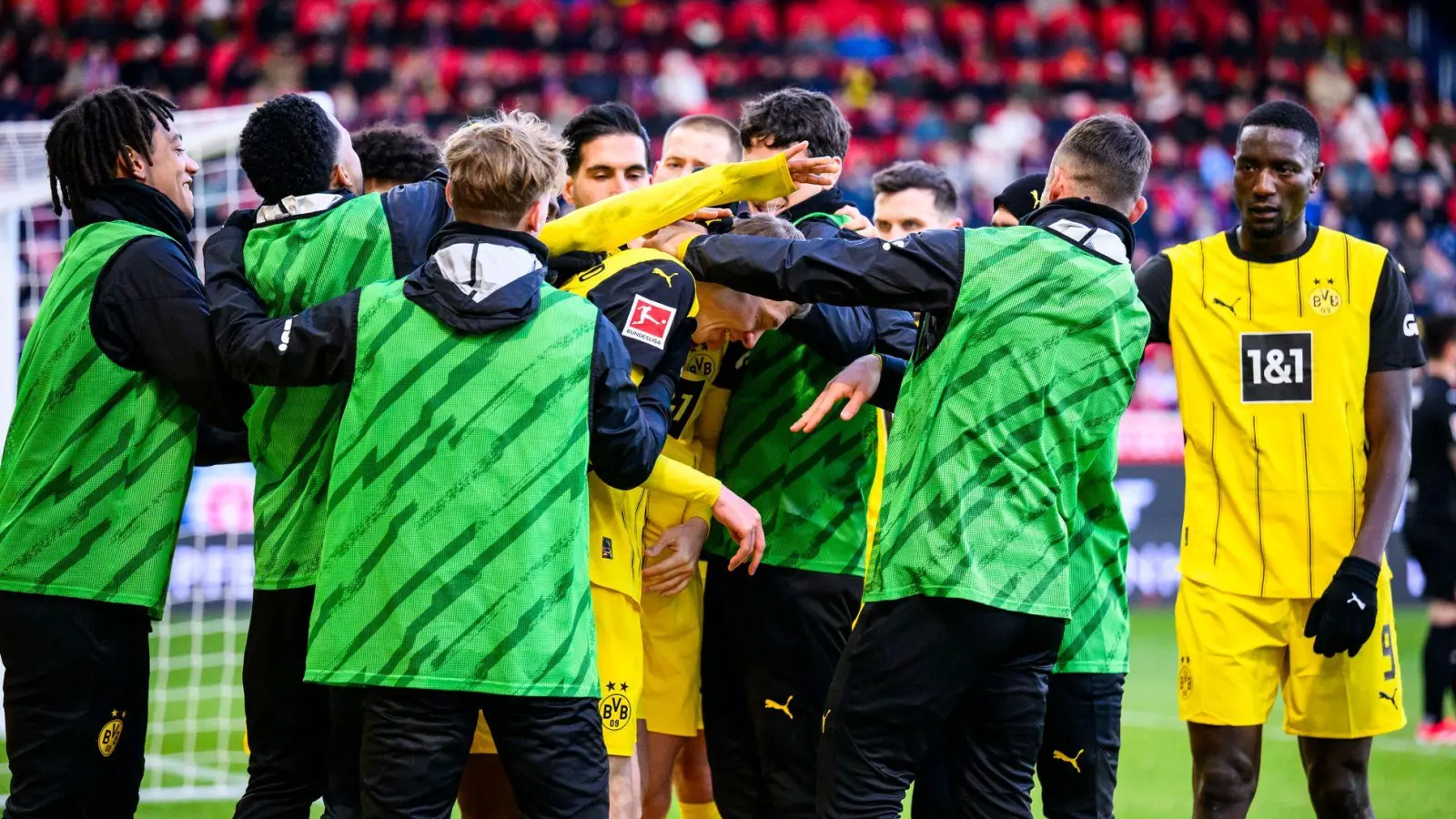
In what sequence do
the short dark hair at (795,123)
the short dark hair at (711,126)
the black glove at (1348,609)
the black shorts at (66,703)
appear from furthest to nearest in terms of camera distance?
the short dark hair at (711,126)
the short dark hair at (795,123)
the black glove at (1348,609)
the black shorts at (66,703)

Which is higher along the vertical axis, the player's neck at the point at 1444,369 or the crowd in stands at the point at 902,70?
the crowd in stands at the point at 902,70

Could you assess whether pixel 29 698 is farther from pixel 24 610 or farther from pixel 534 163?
pixel 534 163

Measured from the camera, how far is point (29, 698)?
159 inches

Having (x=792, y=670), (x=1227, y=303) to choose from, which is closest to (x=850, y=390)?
(x=792, y=670)

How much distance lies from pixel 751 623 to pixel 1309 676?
5.91ft

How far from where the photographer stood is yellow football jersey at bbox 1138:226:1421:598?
16.1ft

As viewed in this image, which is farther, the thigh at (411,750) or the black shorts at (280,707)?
the black shorts at (280,707)

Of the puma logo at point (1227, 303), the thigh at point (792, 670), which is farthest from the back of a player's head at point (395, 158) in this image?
the puma logo at point (1227, 303)

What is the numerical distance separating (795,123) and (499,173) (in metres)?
1.59

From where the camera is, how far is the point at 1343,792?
4852 millimetres

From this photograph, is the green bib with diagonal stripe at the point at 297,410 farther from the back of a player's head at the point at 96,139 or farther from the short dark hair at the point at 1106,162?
the short dark hair at the point at 1106,162

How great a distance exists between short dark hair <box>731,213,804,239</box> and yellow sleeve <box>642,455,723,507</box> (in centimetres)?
67

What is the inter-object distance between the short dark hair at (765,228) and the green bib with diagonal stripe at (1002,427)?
548 mm

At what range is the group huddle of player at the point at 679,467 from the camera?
11.5 ft
